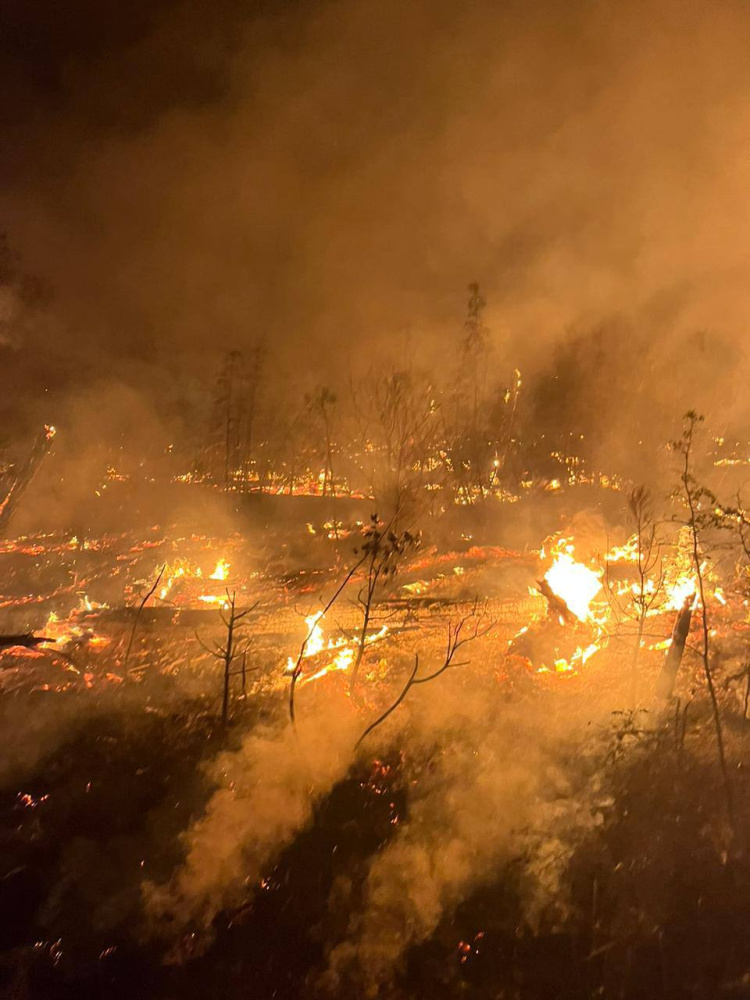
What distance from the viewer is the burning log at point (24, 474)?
15.3 m

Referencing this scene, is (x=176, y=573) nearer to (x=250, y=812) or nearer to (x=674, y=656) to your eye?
(x=250, y=812)


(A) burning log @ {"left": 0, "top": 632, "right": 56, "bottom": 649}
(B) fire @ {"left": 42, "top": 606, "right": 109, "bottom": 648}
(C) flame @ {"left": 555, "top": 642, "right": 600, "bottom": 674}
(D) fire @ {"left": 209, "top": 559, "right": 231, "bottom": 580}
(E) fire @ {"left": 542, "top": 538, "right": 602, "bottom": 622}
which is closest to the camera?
(A) burning log @ {"left": 0, "top": 632, "right": 56, "bottom": 649}

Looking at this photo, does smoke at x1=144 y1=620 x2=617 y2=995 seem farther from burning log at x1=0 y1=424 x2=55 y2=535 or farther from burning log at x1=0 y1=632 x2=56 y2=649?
burning log at x1=0 y1=424 x2=55 y2=535

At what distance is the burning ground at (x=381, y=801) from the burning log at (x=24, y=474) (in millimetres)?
4414

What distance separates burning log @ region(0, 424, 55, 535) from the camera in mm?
15328

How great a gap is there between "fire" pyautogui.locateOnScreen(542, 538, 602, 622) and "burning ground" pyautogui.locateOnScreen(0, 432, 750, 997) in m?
0.05

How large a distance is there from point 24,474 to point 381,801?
1531 cm

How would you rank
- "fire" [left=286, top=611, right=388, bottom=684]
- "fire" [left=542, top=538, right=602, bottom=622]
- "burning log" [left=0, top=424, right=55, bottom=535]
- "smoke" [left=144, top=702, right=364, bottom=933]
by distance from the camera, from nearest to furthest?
"smoke" [left=144, top=702, right=364, bottom=933]
"fire" [left=286, top=611, right=388, bottom=684]
"fire" [left=542, top=538, right=602, bottom=622]
"burning log" [left=0, top=424, right=55, bottom=535]

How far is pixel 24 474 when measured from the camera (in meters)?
16.2

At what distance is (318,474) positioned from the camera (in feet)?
73.7

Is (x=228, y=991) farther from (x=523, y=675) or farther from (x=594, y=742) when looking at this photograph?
(x=523, y=675)

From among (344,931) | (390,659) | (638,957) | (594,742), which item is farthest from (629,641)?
(344,931)

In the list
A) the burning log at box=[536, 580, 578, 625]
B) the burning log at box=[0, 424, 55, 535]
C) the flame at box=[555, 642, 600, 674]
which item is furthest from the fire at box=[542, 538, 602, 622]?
the burning log at box=[0, 424, 55, 535]

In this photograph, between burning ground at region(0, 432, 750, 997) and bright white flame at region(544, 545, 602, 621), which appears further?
bright white flame at region(544, 545, 602, 621)
